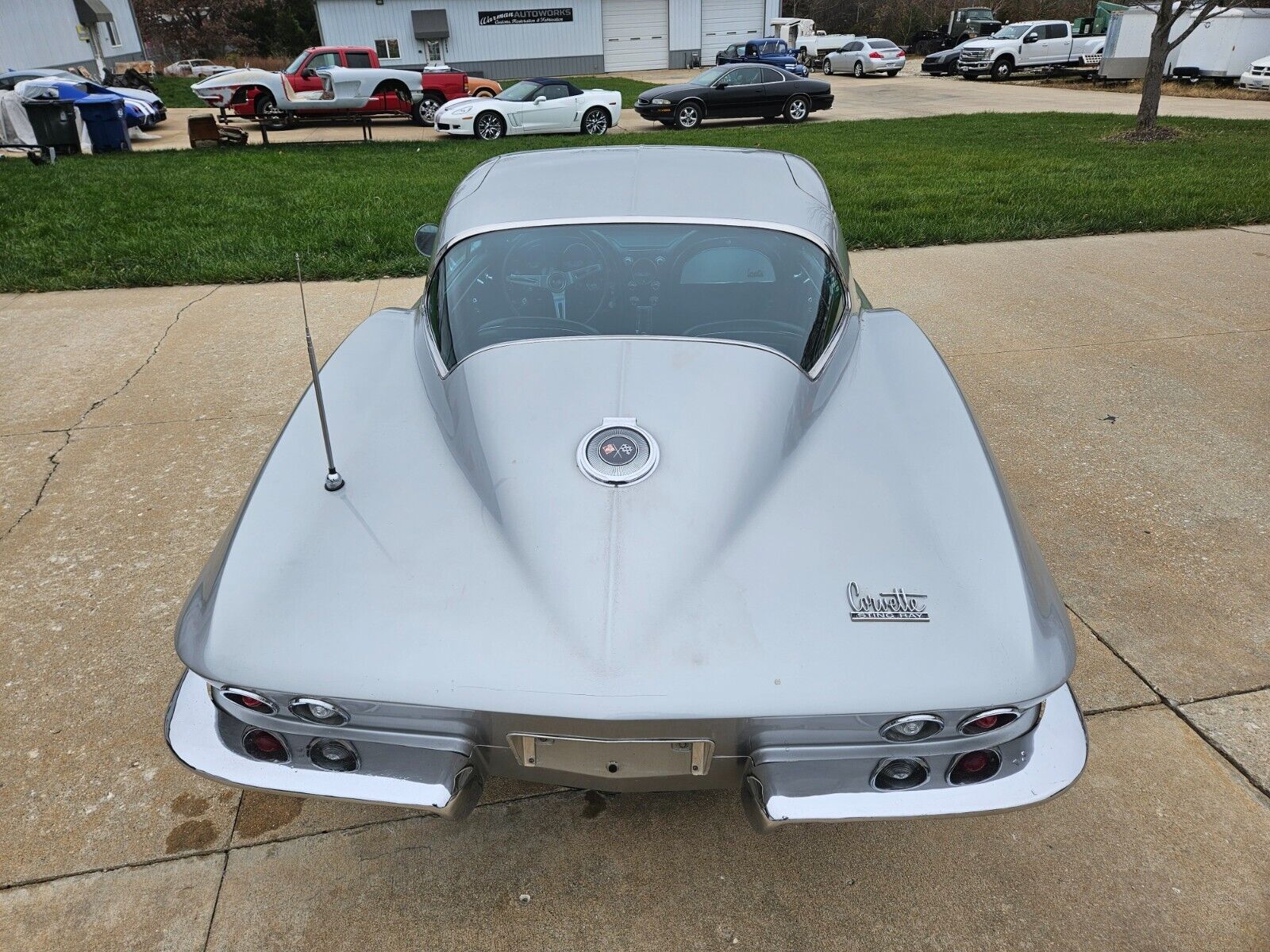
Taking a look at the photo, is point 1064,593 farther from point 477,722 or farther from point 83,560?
point 83,560

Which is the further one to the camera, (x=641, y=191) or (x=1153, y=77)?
(x=1153, y=77)

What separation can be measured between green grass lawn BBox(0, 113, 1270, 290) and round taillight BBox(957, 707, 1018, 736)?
634 cm

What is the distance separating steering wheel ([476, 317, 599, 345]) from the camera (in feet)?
8.46

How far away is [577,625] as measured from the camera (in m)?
1.71

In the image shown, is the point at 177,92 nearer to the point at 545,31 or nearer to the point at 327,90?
the point at 545,31

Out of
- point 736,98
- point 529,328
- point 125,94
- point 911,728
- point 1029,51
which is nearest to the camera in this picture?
point 911,728

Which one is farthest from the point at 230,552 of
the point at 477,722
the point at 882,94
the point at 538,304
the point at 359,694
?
the point at 882,94

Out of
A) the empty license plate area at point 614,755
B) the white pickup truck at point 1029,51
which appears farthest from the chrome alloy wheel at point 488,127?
the white pickup truck at point 1029,51

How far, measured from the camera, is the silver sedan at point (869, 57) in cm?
2930

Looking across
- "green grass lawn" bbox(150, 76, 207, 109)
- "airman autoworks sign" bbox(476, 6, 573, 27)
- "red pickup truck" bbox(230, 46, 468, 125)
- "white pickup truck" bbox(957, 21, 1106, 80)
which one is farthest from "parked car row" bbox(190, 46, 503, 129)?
"white pickup truck" bbox(957, 21, 1106, 80)

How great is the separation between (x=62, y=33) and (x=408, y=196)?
28602 millimetres

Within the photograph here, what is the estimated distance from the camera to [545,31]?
110 ft

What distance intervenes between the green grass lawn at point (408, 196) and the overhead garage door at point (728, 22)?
2573 cm

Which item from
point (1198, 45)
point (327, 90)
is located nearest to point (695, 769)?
point (327, 90)
